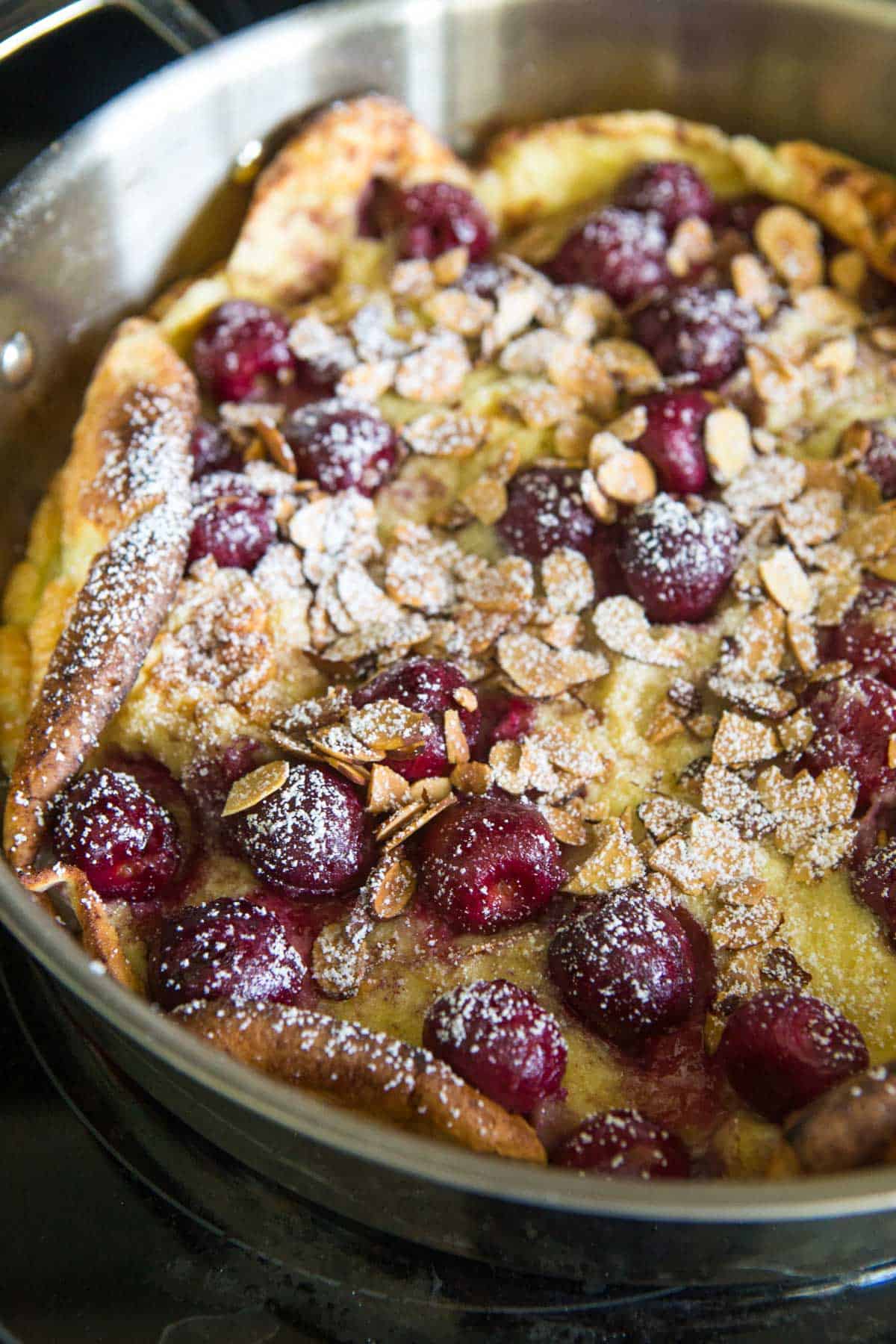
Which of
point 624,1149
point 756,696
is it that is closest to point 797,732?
point 756,696

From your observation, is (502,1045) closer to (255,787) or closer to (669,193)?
(255,787)

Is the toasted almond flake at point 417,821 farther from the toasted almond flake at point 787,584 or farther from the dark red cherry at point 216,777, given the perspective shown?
the toasted almond flake at point 787,584

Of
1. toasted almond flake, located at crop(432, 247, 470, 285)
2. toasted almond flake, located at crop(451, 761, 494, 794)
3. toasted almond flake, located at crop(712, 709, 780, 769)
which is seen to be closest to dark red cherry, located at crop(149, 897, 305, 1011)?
toasted almond flake, located at crop(451, 761, 494, 794)

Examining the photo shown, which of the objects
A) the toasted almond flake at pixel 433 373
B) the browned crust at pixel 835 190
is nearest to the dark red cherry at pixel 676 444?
the toasted almond flake at pixel 433 373

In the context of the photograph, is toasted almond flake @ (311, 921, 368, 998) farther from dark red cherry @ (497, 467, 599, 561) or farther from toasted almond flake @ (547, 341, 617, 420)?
toasted almond flake @ (547, 341, 617, 420)

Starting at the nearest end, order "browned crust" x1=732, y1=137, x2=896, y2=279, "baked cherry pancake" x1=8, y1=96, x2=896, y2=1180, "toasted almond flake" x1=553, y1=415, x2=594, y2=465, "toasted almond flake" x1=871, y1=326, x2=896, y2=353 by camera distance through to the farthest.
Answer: "baked cherry pancake" x1=8, y1=96, x2=896, y2=1180
"toasted almond flake" x1=553, y1=415, x2=594, y2=465
"toasted almond flake" x1=871, y1=326, x2=896, y2=353
"browned crust" x1=732, y1=137, x2=896, y2=279

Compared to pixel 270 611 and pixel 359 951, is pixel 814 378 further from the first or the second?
pixel 359 951

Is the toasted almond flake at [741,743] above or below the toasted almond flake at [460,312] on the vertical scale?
below

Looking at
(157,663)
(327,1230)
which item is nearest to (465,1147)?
(327,1230)
